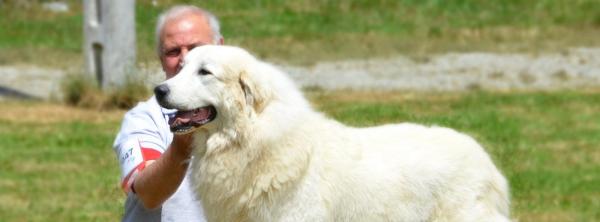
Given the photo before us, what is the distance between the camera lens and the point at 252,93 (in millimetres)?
4645

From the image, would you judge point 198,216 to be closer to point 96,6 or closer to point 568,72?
point 96,6

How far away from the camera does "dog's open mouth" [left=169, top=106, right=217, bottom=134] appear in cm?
450

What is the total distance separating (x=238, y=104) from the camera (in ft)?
15.2

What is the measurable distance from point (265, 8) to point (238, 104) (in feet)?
53.2

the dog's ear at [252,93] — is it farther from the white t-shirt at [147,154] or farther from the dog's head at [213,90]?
the white t-shirt at [147,154]

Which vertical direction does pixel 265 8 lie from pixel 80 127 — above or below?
below

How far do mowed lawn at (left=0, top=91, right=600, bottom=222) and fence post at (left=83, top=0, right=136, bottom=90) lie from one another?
1.62 ft

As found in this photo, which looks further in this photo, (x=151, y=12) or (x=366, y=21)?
(x=366, y=21)

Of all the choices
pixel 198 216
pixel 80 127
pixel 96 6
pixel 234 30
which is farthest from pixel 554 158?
pixel 234 30

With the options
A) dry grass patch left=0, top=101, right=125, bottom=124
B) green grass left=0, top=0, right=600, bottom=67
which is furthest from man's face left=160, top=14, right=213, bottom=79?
green grass left=0, top=0, right=600, bottom=67

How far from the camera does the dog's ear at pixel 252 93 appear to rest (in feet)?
15.2

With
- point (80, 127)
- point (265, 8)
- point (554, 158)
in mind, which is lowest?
point (265, 8)

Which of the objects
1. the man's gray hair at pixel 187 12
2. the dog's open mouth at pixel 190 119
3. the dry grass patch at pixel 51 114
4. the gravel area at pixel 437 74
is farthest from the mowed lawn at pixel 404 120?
the dog's open mouth at pixel 190 119

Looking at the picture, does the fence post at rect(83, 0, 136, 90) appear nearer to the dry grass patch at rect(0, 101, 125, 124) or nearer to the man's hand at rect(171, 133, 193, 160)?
the dry grass patch at rect(0, 101, 125, 124)
